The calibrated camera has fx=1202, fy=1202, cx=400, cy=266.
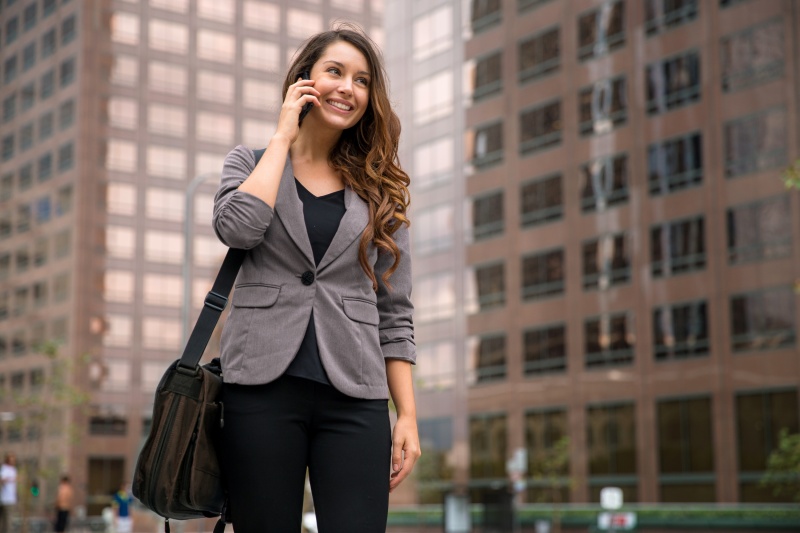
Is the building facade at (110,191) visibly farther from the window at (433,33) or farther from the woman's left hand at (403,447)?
the woman's left hand at (403,447)

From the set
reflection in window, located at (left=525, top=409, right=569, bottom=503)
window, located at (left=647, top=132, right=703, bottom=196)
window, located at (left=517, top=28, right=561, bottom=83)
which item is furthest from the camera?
window, located at (left=517, top=28, right=561, bottom=83)

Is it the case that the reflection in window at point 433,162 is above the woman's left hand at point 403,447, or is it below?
above

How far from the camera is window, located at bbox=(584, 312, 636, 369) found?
52.3m

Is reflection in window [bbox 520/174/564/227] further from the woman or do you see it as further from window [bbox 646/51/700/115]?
the woman

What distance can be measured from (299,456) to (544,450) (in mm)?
54878

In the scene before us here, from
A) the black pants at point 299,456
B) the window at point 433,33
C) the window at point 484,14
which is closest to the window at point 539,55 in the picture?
the window at point 484,14

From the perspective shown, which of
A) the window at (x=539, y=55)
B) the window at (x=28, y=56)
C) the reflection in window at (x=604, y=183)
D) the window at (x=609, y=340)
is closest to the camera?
the window at (x=609, y=340)

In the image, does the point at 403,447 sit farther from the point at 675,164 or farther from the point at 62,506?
the point at 675,164

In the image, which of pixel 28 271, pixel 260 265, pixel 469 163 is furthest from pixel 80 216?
pixel 260 265

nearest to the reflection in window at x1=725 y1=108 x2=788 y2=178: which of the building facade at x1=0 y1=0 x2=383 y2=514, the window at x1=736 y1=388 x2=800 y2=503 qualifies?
the window at x1=736 y1=388 x2=800 y2=503

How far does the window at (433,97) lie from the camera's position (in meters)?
66.1

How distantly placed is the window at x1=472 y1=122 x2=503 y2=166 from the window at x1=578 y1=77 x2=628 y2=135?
242 inches

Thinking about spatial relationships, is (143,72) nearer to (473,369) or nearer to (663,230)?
(473,369)

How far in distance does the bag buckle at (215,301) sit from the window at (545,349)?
5386cm
